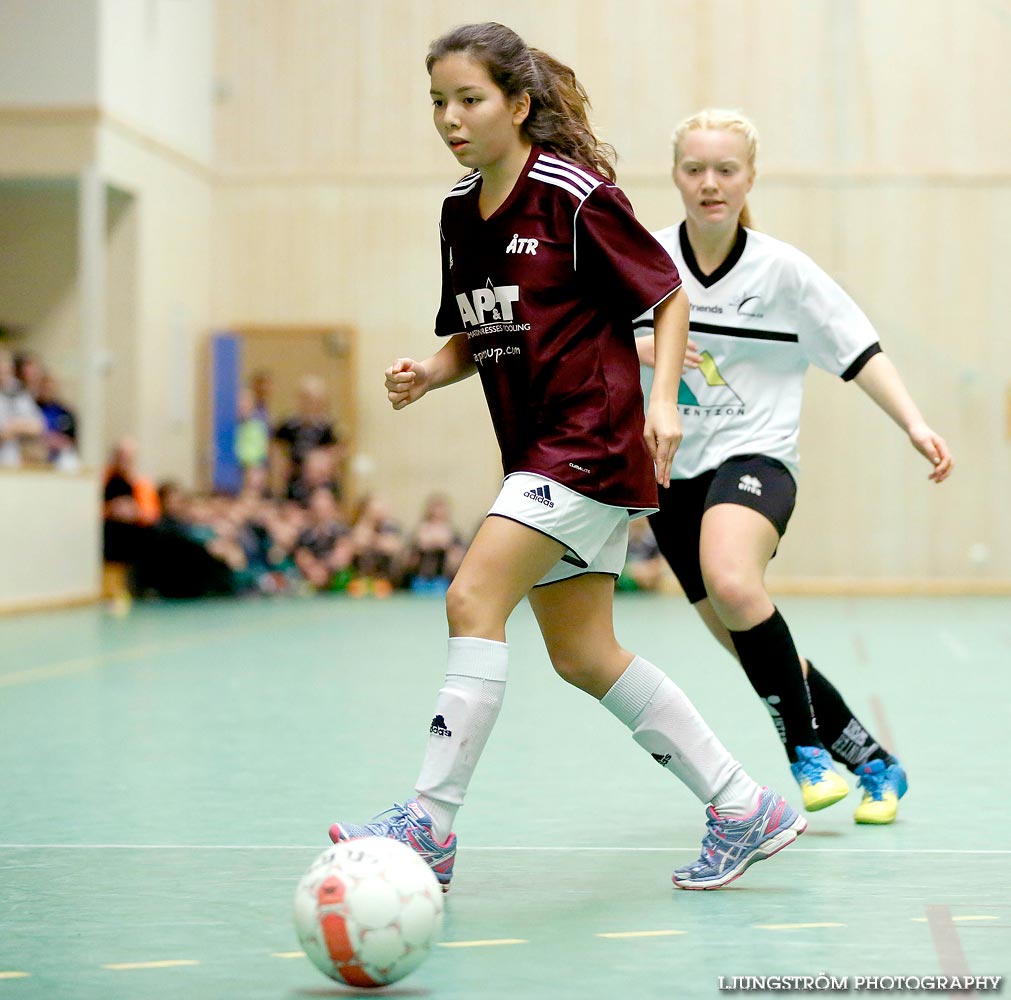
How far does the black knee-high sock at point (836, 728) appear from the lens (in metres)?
4.04

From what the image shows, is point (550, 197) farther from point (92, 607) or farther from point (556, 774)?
point (92, 607)

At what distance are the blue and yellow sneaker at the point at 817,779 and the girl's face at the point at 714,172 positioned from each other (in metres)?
1.27

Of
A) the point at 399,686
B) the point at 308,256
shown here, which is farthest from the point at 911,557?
the point at 399,686

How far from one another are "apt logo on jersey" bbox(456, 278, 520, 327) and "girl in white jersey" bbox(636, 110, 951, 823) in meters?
0.70

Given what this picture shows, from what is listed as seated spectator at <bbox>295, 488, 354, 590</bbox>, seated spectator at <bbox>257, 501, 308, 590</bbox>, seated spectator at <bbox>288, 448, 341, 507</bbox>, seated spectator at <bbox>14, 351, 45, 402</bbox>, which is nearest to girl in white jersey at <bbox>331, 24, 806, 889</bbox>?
seated spectator at <bbox>14, 351, 45, 402</bbox>

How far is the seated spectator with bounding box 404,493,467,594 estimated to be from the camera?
14742 millimetres

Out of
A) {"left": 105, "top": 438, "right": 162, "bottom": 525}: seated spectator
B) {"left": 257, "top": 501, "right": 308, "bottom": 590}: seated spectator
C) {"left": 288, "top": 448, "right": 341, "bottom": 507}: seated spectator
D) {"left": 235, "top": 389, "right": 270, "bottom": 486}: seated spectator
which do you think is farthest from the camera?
{"left": 235, "top": 389, "right": 270, "bottom": 486}: seated spectator

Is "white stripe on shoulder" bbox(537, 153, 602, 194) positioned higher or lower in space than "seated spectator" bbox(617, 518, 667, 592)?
higher

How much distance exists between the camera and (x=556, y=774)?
4734 millimetres

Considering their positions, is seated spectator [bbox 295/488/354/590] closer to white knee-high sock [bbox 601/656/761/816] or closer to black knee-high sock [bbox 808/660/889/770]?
black knee-high sock [bbox 808/660/889/770]

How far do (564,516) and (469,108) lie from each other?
2.51 ft

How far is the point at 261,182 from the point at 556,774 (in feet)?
40.8

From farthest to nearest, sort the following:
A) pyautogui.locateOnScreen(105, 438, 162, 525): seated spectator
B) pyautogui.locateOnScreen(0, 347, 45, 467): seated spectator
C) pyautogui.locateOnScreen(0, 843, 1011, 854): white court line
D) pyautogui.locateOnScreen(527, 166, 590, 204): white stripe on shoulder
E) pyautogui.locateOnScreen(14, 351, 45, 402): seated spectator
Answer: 1. pyautogui.locateOnScreen(105, 438, 162, 525): seated spectator
2. pyautogui.locateOnScreen(14, 351, 45, 402): seated spectator
3. pyautogui.locateOnScreen(0, 347, 45, 467): seated spectator
4. pyautogui.locateOnScreen(0, 843, 1011, 854): white court line
5. pyautogui.locateOnScreen(527, 166, 590, 204): white stripe on shoulder

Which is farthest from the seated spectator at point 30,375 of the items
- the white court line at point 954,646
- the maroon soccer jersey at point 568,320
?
the maroon soccer jersey at point 568,320
